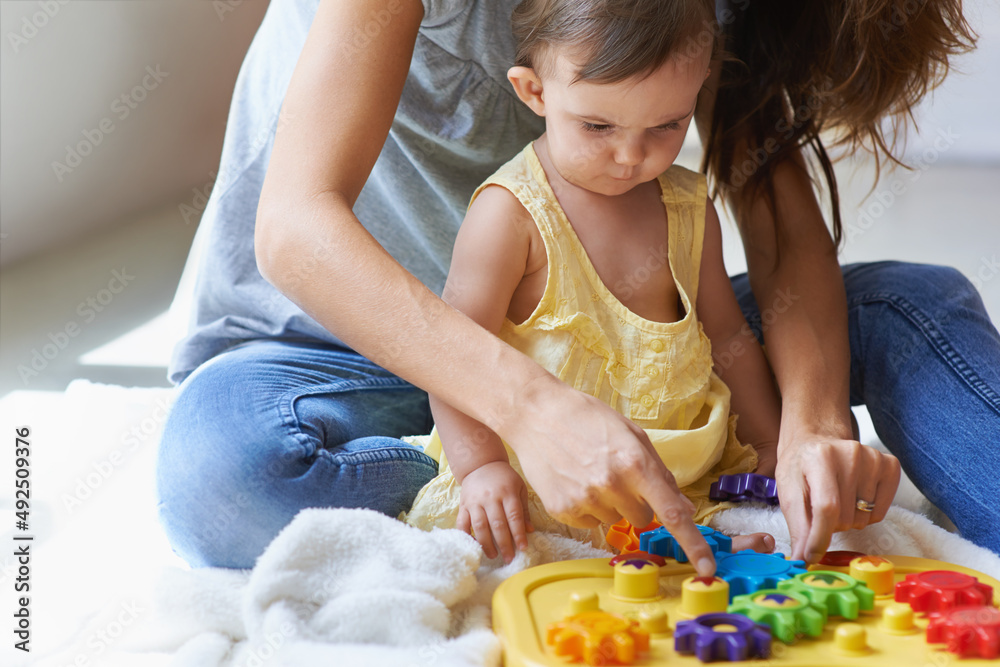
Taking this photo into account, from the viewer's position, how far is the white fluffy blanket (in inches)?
24.6

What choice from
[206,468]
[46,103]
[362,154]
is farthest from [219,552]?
[46,103]

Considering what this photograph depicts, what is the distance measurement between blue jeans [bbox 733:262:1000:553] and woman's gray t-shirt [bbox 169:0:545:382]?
368mm

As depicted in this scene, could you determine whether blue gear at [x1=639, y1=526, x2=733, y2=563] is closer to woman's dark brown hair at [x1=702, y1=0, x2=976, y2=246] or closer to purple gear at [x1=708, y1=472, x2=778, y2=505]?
purple gear at [x1=708, y1=472, x2=778, y2=505]

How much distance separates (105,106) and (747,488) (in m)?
2.06

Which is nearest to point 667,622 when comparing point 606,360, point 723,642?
point 723,642

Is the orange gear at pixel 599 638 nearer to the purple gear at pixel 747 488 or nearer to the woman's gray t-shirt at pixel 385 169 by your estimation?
the purple gear at pixel 747 488

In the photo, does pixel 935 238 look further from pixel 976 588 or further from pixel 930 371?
pixel 976 588

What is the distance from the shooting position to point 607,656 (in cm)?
54

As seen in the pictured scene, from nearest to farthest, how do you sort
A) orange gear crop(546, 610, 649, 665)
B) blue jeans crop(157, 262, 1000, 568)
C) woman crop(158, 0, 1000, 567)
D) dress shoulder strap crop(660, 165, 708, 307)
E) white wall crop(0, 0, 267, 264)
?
orange gear crop(546, 610, 649, 665), woman crop(158, 0, 1000, 567), blue jeans crop(157, 262, 1000, 568), dress shoulder strap crop(660, 165, 708, 307), white wall crop(0, 0, 267, 264)

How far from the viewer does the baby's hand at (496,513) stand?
2.37 ft

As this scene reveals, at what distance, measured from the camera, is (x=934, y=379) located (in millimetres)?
878

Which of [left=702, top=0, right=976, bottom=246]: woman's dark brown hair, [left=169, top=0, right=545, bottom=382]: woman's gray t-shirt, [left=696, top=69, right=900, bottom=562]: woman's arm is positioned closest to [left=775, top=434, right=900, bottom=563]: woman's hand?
[left=696, top=69, right=900, bottom=562]: woman's arm

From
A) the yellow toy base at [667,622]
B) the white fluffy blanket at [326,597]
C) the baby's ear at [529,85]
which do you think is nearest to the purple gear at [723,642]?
the yellow toy base at [667,622]

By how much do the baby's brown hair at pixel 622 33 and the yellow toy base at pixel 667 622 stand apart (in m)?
0.40
